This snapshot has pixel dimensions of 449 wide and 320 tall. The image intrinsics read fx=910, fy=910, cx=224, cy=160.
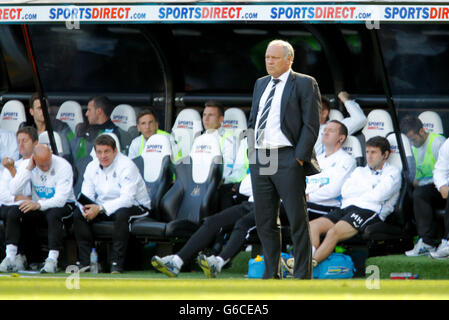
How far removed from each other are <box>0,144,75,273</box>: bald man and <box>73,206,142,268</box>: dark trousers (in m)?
0.19

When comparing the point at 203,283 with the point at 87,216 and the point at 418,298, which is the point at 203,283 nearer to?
the point at 418,298

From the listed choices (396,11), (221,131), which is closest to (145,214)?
(221,131)

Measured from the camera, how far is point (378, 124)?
9.07m

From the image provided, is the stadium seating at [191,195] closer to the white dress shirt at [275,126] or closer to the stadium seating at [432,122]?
the stadium seating at [432,122]

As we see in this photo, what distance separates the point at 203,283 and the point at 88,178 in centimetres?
378

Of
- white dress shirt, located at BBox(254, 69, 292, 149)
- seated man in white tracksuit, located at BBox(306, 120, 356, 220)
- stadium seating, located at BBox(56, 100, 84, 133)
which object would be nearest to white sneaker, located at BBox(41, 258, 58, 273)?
stadium seating, located at BBox(56, 100, 84, 133)

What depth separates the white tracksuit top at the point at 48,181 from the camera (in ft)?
29.6

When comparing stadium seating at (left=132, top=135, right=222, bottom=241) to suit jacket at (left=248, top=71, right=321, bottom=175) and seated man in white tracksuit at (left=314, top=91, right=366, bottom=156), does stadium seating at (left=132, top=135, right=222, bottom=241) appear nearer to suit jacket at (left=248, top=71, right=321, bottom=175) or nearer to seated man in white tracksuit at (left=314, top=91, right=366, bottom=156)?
seated man in white tracksuit at (left=314, top=91, right=366, bottom=156)

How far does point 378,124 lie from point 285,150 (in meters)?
2.83

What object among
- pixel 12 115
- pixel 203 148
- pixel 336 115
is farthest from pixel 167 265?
pixel 12 115

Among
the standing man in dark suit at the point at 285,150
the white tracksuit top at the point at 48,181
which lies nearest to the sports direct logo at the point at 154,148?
the white tracksuit top at the point at 48,181

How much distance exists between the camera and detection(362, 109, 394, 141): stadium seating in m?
9.04

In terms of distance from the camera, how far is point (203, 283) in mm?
5594

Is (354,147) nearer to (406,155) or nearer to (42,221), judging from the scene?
(406,155)
